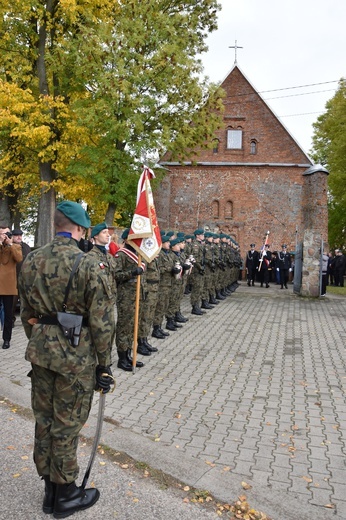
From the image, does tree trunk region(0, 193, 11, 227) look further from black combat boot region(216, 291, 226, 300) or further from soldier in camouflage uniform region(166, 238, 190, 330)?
soldier in camouflage uniform region(166, 238, 190, 330)

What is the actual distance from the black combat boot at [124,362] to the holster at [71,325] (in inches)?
157

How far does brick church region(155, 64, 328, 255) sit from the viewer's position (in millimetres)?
27188

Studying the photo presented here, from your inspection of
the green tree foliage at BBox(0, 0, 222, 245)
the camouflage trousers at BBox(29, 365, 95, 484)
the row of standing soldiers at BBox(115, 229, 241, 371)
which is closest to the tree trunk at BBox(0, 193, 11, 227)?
the green tree foliage at BBox(0, 0, 222, 245)

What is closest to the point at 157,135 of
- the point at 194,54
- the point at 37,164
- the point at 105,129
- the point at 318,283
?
the point at 105,129

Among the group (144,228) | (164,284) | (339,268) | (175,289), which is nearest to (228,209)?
(339,268)

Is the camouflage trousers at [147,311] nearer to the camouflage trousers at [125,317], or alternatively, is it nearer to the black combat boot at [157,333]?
the camouflage trousers at [125,317]

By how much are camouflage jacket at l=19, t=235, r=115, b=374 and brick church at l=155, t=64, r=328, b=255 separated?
2411cm

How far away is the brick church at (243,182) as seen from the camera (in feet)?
89.2

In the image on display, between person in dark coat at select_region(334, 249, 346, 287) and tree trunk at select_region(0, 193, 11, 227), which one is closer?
tree trunk at select_region(0, 193, 11, 227)

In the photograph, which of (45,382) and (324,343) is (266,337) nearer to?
(324,343)

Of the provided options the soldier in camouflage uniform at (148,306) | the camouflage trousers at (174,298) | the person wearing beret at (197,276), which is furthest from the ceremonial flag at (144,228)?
the person wearing beret at (197,276)

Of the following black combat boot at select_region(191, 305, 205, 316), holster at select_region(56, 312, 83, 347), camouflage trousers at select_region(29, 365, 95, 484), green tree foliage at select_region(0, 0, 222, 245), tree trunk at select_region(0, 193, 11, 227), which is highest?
green tree foliage at select_region(0, 0, 222, 245)

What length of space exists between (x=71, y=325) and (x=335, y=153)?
32.0m

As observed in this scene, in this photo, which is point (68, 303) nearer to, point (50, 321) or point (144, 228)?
point (50, 321)
